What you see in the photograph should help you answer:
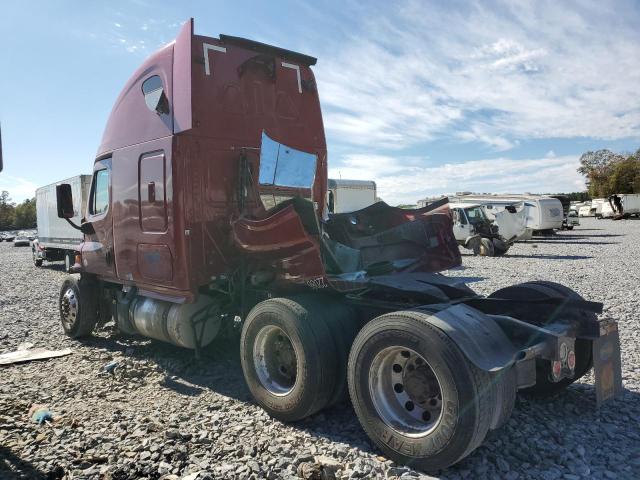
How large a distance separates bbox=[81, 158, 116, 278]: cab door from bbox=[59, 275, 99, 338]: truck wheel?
0.27 metres

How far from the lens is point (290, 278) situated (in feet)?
15.2

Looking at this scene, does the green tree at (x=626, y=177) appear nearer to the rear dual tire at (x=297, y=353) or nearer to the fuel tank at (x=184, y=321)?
the fuel tank at (x=184, y=321)

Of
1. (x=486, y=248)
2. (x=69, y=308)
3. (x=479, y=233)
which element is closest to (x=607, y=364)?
(x=69, y=308)

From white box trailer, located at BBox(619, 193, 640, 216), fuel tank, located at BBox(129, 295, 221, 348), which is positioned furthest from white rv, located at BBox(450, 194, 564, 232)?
white box trailer, located at BBox(619, 193, 640, 216)

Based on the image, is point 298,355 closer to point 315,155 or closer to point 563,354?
point 563,354

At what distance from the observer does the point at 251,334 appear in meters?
4.48

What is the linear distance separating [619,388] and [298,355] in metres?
2.49

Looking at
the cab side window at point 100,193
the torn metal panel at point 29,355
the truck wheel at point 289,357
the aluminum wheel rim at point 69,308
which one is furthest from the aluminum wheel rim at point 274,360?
the aluminum wheel rim at point 69,308

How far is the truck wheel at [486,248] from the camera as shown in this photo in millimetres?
19500

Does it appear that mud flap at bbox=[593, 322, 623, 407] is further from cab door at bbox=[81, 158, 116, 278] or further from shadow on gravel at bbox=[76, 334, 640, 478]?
cab door at bbox=[81, 158, 116, 278]

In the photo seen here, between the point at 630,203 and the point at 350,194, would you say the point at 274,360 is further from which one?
the point at 630,203

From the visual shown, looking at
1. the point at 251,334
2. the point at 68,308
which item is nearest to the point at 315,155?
the point at 251,334

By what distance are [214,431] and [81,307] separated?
13.5 ft

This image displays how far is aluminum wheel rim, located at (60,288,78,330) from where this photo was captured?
291 inches
